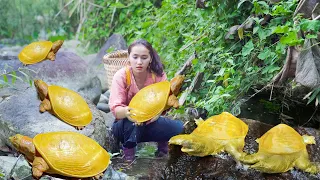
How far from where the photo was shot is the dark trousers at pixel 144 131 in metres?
2.70

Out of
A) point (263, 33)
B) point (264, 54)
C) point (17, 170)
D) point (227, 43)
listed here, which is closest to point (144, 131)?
point (17, 170)

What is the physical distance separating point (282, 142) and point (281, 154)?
94 millimetres

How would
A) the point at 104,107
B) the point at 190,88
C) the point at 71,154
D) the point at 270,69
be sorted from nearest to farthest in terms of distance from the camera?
the point at 71,154
the point at 270,69
the point at 190,88
the point at 104,107

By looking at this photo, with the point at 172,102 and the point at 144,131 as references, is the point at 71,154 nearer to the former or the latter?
the point at 172,102

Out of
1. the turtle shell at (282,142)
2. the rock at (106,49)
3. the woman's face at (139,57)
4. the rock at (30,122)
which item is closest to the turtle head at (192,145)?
the turtle shell at (282,142)

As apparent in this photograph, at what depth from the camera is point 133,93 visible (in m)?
2.78

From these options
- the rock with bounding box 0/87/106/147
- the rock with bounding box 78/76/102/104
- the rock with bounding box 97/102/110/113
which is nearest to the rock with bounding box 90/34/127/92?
the rock with bounding box 97/102/110/113

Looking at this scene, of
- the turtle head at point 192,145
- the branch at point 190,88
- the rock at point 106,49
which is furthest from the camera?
the rock at point 106,49

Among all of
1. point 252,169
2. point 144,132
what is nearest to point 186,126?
point 144,132

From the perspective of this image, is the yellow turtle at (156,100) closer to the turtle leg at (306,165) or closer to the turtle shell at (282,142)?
the turtle shell at (282,142)

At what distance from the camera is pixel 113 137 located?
292cm

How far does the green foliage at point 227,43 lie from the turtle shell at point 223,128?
0.60 metres

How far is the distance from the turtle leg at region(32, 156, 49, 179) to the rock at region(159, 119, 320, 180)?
651mm

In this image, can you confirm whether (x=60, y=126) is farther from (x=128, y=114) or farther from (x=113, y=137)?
(x=128, y=114)
